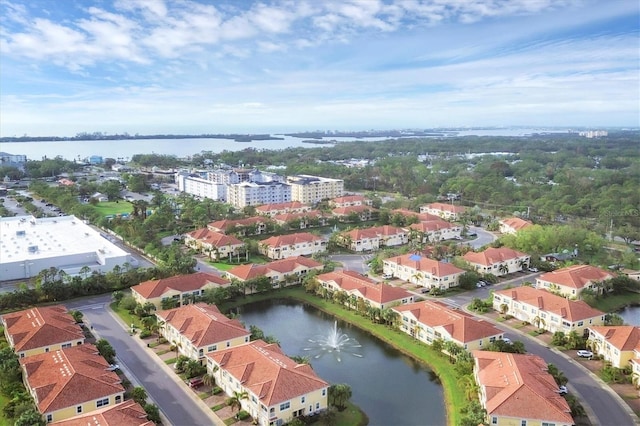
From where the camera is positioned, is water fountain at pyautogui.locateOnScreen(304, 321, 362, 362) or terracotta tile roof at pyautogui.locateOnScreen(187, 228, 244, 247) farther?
terracotta tile roof at pyautogui.locateOnScreen(187, 228, 244, 247)

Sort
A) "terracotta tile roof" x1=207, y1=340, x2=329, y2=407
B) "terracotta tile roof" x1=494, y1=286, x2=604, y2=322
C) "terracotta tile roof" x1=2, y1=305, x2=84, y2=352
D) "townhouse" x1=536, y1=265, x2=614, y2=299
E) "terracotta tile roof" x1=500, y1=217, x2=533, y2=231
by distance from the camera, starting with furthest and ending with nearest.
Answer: "terracotta tile roof" x1=500, y1=217, x2=533, y2=231 < "townhouse" x1=536, y1=265, x2=614, y2=299 < "terracotta tile roof" x1=494, y1=286, x2=604, y2=322 < "terracotta tile roof" x1=2, y1=305, x2=84, y2=352 < "terracotta tile roof" x1=207, y1=340, x2=329, y2=407

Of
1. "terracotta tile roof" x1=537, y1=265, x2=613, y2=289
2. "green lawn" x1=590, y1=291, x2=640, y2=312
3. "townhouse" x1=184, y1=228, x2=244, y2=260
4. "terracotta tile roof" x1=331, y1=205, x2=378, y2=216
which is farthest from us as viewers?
"terracotta tile roof" x1=331, y1=205, x2=378, y2=216

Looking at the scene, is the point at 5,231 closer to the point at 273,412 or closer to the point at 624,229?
the point at 273,412

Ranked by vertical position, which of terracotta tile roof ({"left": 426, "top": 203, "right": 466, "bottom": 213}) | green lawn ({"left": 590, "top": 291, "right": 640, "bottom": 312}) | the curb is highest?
terracotta tile roof ({"left": 426, "top": 203, "right": 466, "bottom": 213})

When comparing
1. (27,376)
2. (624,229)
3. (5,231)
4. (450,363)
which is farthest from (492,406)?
(5,231)

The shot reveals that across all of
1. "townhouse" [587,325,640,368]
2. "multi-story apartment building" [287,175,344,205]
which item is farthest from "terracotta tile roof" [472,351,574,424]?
"multi-story apartment building" [287,175,344,205]

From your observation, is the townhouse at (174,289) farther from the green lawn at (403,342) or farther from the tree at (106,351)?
the tree at (106,351)

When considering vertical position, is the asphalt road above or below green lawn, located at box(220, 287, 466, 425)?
above

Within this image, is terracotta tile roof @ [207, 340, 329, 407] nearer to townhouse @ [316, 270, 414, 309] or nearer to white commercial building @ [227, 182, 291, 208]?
townhouse @ [316, 270, 414, 309]
